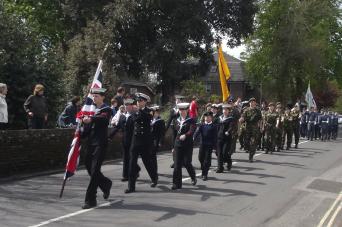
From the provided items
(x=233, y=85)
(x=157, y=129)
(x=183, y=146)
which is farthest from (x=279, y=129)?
(x=233, y=85)

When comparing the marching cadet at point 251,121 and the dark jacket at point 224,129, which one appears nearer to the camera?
the dark jacket at point 224,129

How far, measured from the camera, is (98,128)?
9555mm

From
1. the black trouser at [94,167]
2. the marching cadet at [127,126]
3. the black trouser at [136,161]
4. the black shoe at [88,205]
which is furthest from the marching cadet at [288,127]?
the black shoe at [88,205]

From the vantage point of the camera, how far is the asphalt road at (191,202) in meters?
8.54

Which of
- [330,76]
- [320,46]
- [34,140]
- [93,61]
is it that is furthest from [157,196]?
[330,76]

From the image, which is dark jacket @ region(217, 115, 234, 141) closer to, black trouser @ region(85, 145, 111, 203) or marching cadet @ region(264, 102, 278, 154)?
black trouser @ region(85, 145, 111, 203)

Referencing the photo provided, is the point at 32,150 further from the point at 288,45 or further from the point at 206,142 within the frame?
the point at 288,45

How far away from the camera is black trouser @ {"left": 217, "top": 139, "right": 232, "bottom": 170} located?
1435cm

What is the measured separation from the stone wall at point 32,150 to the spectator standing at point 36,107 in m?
0.66

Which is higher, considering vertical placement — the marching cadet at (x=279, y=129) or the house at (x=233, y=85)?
the house at (x=233, y=85)

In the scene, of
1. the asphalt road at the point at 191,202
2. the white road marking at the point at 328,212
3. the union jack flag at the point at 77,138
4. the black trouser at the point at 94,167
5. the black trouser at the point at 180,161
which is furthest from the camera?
the black trouser at the point at 180,161

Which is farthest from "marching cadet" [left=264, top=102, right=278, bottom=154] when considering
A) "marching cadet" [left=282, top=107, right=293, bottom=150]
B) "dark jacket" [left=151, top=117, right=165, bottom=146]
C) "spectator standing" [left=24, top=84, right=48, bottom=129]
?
"spectator standing" [left=24, top=84, right=48, bottom=129]

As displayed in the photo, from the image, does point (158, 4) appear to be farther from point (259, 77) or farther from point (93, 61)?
point (259, 77)

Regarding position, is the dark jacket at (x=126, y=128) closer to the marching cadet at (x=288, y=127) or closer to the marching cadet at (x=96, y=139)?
the marching cadet at (x=96, y=139)
